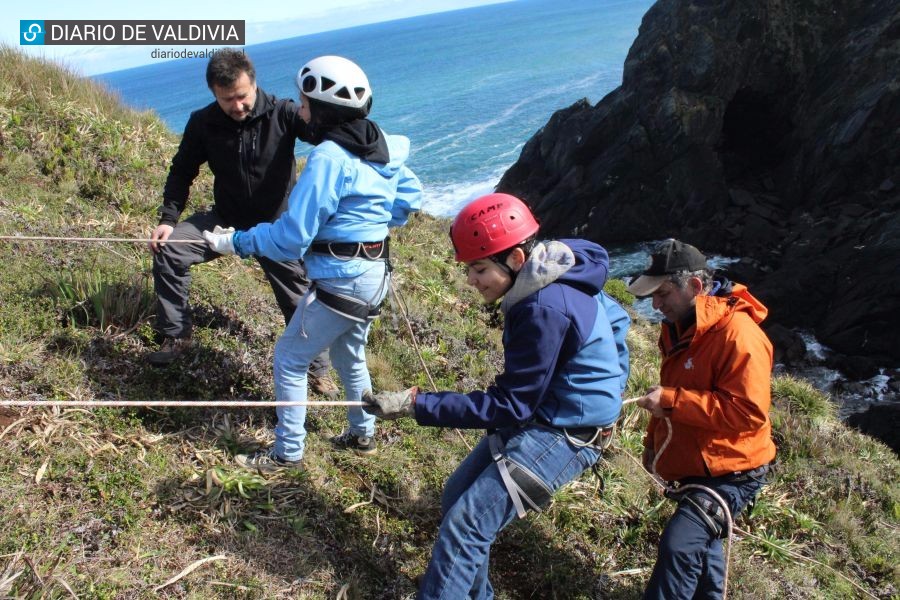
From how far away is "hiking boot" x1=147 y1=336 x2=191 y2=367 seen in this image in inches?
195

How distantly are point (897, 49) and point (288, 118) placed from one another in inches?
1239

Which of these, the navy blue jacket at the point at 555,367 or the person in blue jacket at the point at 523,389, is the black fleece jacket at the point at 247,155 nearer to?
the person in blue jacket at the point at 523,389

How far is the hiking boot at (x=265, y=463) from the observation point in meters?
4.43

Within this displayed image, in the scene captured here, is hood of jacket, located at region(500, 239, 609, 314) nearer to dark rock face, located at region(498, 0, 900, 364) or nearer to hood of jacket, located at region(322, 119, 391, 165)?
hood of jacket, located at region(322, 119, 391, 165)

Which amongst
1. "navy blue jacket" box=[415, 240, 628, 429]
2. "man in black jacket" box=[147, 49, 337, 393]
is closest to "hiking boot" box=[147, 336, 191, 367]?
"man in black jacket" box=[147, 49, 337, 393]

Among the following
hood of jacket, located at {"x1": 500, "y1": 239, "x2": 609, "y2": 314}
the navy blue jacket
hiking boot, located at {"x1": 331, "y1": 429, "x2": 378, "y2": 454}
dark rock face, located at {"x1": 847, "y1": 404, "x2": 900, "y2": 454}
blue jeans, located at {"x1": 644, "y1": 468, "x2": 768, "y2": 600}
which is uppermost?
hood of jacket, located at {"x1": 500, "y1": 239, "x2": 609, "y2": 314}

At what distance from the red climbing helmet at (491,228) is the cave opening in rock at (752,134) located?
3268 cm

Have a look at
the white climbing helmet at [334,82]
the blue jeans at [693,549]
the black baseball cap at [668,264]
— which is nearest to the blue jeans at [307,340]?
the white climbing helmet at [334,82]

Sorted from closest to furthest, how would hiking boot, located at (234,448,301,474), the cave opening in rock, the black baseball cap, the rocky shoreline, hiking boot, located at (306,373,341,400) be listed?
the black baseball cap → hiking boot, located at (234,448,301,474) → hiking boot, located at (306,373,341,400) → the rocky shoreline → the cave opening in rock

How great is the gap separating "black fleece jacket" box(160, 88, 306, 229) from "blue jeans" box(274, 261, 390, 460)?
1058mm

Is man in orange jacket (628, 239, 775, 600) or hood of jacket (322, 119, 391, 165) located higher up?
hood of jacket (322, 119, 391, 165)

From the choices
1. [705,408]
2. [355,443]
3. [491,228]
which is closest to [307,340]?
[355,443]

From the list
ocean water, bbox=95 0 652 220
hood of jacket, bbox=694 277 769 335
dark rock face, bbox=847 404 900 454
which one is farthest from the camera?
ocean water, bbox=95 0 652 220

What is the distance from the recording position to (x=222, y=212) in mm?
4941
